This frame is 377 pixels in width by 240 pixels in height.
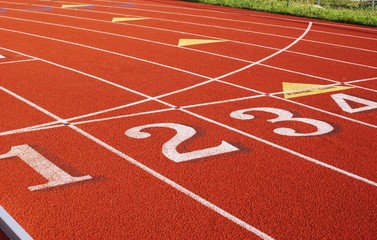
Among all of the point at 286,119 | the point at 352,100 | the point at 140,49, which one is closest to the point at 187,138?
the point at 286,119

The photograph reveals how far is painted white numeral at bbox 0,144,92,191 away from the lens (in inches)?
180

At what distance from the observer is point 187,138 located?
5.64 m

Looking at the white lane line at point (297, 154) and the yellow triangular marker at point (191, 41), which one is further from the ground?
the white lane line at point (297, 154)

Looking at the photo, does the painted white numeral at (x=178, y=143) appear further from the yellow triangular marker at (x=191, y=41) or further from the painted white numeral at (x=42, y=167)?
the yellow triangular marker at (x=191, y=41)

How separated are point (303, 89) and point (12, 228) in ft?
15.8

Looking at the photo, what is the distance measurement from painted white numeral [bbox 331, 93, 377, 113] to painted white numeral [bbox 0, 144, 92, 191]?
129 inches

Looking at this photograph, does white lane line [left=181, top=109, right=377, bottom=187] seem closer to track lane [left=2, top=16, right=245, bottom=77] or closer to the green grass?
track lane [left=2, top=16, right=245, bottom=77]

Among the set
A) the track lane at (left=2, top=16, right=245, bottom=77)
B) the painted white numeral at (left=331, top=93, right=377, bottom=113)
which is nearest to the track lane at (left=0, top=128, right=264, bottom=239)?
the painted white numeral at (left=331, top=93, right=377, bottom=113)

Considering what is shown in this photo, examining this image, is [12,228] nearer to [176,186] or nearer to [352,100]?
[176,186]

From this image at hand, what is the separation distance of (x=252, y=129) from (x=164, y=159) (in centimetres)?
118

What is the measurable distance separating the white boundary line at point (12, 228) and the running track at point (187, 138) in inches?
1.0

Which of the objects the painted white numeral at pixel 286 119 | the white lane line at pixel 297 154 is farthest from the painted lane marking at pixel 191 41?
the white lane line at pixel 297 154

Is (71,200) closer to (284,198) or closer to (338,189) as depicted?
(284,198)

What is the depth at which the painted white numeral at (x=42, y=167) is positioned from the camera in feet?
15.0
